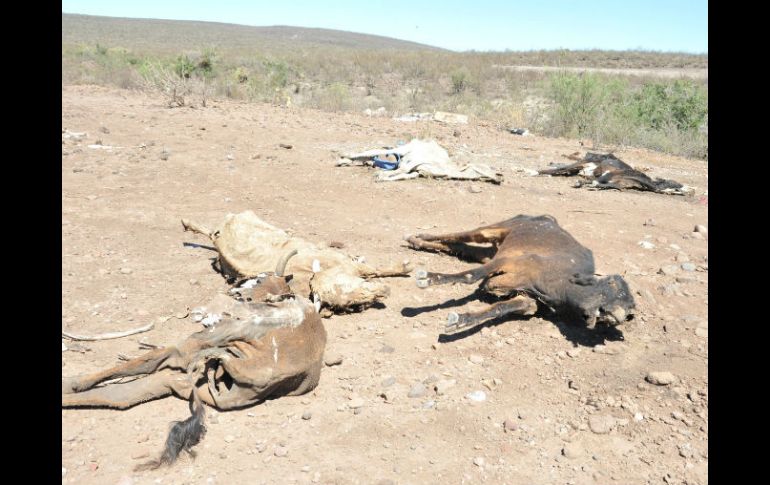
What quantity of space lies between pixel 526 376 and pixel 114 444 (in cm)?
224

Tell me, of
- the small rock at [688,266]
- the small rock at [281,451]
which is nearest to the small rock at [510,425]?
the small rock at [281,451]

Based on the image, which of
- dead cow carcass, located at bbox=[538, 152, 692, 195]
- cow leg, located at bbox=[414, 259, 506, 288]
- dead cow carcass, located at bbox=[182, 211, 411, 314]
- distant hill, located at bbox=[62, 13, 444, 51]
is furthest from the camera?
distant hill, located at bbox=[62, 13, 444, 51]

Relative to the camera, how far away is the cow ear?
3.47m

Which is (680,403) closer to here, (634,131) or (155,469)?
(155,469)

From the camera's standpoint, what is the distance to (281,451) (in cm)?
262

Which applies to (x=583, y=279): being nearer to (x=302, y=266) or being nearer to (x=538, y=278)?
(x=538, y=278)

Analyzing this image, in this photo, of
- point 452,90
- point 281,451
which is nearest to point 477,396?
point 281,451

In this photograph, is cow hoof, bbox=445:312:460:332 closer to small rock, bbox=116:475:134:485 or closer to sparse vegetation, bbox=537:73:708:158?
small rock, bbox=116:475:134:485

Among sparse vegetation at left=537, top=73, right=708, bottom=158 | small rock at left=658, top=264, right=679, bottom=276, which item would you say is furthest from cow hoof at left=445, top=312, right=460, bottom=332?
sparse vegetation at left=537, top=73, right=708, bottom=158

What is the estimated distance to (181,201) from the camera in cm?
622

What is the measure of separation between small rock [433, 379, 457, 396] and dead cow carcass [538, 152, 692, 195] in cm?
485

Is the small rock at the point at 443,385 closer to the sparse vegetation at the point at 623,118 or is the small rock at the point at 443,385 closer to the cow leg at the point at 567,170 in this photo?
the cow leg at the point at 567,170

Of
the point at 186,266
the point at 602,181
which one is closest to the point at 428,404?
the point at 186,266

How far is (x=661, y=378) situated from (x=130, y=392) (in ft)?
9.59
